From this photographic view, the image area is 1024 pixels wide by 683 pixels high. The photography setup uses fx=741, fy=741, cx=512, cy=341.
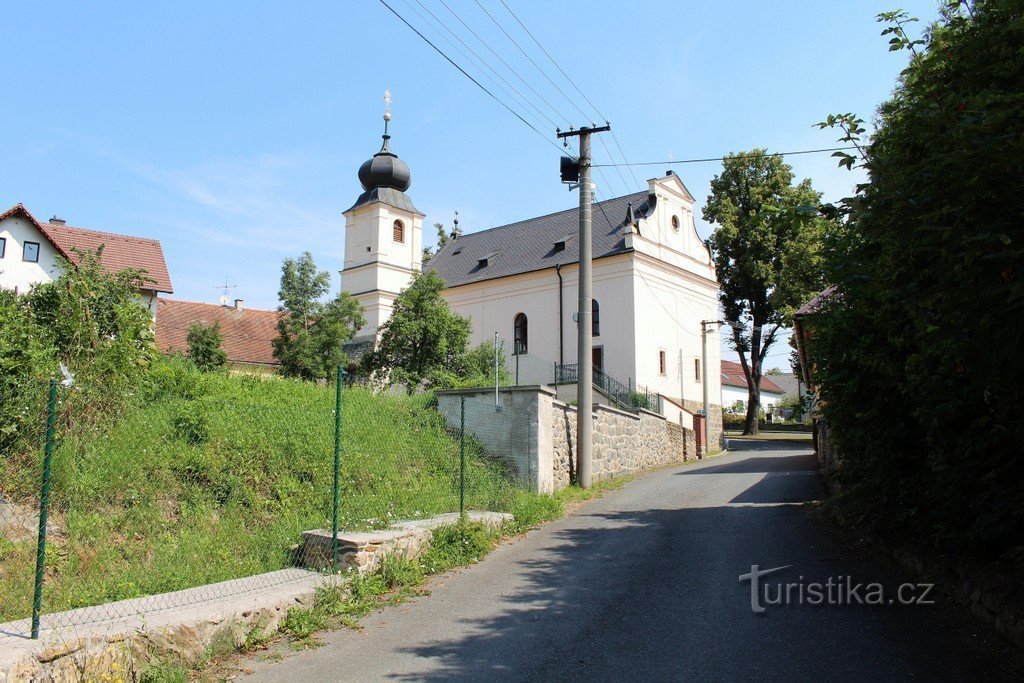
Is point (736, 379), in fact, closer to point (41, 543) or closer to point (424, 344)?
point (424, 344)

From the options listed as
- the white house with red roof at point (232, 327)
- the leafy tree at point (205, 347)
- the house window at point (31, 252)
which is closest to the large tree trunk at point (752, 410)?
the white house with red roof at point (232, 327)

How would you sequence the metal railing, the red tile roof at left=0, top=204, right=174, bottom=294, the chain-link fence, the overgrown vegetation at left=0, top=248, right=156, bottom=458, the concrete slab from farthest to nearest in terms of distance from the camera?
the red tile roof at left=0, top=204, right=174, bottom=294, the metal railing, the overgrown vegetation at left=0, top=248, right=156, bottom=458, the chain-link fence, the concrete slab

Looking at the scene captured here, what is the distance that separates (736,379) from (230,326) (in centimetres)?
6043

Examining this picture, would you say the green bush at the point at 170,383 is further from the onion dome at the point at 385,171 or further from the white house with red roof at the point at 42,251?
the onion dome at the point at 385,171

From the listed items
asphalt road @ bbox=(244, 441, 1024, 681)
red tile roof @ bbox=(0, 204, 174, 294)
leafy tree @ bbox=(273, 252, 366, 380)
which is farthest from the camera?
red tile roof @ bbox=(0, 204, 174, 294)

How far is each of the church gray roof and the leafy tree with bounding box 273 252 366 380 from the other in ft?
32.9

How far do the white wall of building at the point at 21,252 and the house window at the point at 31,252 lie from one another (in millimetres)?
82

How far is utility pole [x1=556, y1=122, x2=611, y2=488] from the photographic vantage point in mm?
14445

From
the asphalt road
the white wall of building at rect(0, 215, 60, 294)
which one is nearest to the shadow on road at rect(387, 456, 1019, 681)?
the asphalt road

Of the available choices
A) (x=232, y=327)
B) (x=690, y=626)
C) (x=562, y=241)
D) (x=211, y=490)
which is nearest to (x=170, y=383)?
(x=211, y=490)

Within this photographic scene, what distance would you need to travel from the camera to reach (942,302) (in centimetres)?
471

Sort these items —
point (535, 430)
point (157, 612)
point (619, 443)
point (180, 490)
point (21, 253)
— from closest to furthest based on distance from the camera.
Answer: point (157, 612) → point (180, 490) → point (535, 430) → point (619, 443) → point (21, 253)

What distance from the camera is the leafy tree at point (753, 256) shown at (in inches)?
1539

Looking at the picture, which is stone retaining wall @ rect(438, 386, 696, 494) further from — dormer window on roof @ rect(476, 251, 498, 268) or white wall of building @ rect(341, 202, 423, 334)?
white wall of building @ rect(341, 202, 423, 334)
